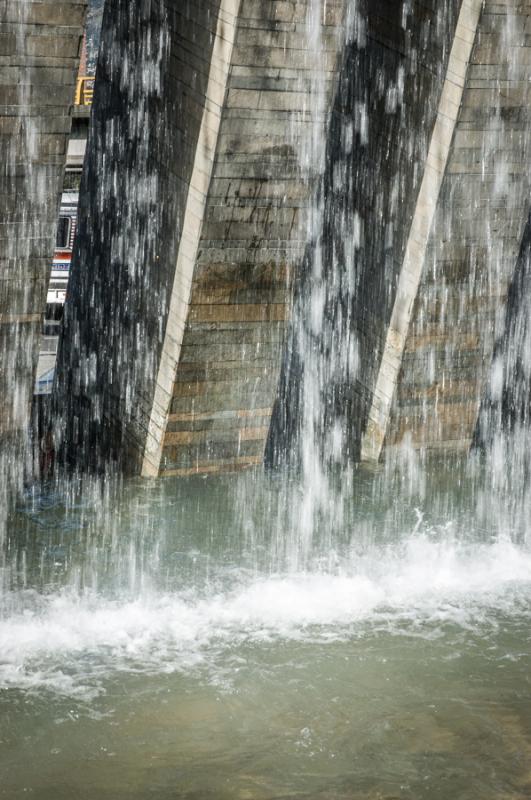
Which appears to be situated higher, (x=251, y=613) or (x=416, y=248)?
(x=416, y=248)

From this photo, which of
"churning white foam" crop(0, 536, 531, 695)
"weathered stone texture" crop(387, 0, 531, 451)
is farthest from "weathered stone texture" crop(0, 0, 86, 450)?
"weathered stone texture" crop(387, 0, 531, 451)

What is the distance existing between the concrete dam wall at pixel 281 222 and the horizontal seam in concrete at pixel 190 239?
2 centimetres

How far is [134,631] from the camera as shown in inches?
389

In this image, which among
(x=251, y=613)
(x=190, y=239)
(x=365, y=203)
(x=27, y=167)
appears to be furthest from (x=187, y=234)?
(x=251, y=613)

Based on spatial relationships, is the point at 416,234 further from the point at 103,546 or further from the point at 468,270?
the point at 103,546

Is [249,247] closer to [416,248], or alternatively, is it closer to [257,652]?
[416,248]

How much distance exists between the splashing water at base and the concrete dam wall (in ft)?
4.44

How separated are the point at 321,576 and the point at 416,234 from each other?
4084mm

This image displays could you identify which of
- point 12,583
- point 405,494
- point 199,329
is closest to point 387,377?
point 405,494

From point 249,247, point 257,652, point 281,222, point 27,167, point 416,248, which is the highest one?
point 27,167

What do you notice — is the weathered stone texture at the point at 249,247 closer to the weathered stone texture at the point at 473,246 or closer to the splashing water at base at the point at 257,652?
the splashing water at base at the point at 257,652

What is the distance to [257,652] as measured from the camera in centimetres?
955

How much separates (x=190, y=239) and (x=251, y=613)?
394 centimetres

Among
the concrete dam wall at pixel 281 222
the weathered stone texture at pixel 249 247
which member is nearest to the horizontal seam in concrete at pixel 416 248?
the concrete dam wall at pixel 281 222
